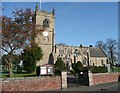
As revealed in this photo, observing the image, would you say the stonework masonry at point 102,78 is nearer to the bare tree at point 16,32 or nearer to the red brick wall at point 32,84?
the red brick wall at point 32,84

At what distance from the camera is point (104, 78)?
25016 millimetres

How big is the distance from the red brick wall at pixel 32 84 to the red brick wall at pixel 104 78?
204 inches

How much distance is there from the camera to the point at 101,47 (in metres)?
82.1

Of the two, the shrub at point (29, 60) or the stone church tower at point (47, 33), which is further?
the stone church tower at point (47, 33)

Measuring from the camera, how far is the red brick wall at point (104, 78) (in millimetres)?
23373

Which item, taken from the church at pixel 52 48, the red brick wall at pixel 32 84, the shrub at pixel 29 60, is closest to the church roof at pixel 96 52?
the church at pixel 52 48

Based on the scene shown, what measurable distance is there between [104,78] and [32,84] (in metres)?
10.2

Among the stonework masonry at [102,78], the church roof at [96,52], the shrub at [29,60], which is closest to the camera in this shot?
the stonework masonry at [102,78]

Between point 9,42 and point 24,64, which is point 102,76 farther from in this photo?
point 24,64

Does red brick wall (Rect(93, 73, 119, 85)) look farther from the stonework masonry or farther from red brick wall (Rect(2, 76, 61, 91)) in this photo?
red brick wall (Rect(2, 76, 61, 91))

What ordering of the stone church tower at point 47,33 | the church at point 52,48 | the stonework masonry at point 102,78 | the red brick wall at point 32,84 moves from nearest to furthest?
the red brick wall at point 32,84 < the stonework masonry at point 102,78 < the church at point 52,48 < the stone church tower at point 47,33

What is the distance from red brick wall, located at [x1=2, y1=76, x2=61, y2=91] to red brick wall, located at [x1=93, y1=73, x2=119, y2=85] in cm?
519

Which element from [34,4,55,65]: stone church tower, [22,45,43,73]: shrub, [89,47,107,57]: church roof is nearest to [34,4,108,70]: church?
[34,4,55,65]: stone church tower

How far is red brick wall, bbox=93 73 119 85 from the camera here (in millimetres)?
23373
